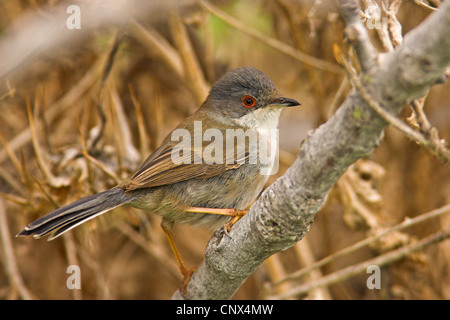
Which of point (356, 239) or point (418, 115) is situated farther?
point (356, 239)

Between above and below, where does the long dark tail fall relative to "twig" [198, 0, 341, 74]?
below

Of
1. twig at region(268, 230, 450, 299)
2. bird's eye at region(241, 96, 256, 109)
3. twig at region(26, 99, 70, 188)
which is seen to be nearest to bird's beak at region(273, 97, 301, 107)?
bird's eye at region(241, 96, 256, 109)

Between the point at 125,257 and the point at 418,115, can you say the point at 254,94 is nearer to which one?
the point at 418,115

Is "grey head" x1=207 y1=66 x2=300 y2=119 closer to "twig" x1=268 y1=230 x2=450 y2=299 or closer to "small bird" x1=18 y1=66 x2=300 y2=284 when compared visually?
"small bird" x1=18 y1=66 x2=300 y2=284

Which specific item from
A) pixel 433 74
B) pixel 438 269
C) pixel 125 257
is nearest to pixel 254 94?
pixel 433 74

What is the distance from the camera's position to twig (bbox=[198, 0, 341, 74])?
417cm

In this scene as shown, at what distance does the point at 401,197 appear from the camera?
4707 mm

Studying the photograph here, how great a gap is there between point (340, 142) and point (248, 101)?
1.84m

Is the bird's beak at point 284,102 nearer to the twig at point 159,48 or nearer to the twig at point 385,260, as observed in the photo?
the twig at point 385,260

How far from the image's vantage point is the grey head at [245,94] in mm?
3420

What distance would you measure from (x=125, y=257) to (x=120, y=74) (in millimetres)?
1943

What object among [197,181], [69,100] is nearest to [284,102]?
[197,181]

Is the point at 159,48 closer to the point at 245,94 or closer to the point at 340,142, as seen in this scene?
the point at 245,94

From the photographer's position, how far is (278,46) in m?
4.36
